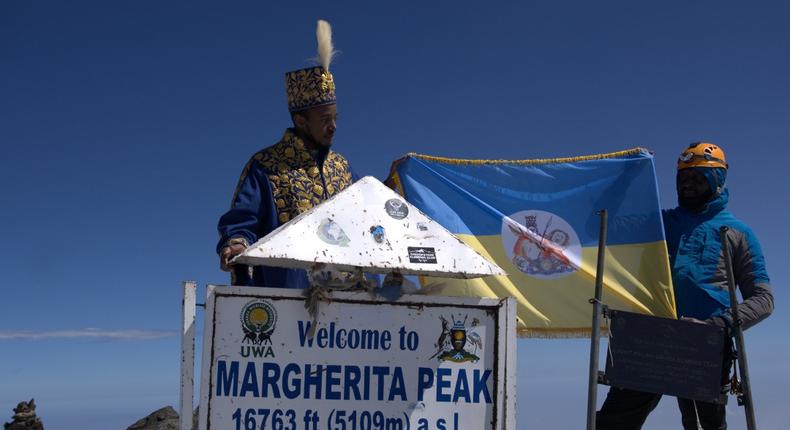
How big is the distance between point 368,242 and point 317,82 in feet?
4.39

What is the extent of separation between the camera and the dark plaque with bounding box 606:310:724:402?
464 centimetres

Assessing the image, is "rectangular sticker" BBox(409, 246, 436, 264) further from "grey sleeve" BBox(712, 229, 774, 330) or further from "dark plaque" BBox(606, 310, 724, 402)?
"grey sleeve" BBox(712, 229, 774, 330)

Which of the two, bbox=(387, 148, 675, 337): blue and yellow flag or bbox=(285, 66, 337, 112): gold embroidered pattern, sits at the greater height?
bbox=(285, 66, 337, 112): gold embroidered pattern

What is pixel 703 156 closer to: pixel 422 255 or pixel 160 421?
pixel 422 255

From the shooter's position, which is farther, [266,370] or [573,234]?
[573,234]

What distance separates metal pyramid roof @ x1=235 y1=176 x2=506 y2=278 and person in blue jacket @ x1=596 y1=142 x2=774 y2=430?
2453mm

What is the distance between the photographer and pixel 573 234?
619cm

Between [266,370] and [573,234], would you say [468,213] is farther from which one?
[266,370]

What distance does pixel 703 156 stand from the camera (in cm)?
534

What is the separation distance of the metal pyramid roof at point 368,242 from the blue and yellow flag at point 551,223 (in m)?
2.53

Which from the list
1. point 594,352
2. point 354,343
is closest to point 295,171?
point 354,343

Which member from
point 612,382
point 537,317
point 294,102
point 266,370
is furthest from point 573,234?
point 266,370

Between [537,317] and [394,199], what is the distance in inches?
115

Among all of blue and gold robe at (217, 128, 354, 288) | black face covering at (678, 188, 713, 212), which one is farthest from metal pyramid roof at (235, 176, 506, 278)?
black face covering at (678, 188, 713, 212)
